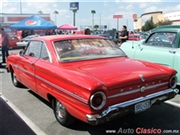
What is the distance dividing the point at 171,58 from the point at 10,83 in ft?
16.0

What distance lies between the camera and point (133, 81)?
289cm

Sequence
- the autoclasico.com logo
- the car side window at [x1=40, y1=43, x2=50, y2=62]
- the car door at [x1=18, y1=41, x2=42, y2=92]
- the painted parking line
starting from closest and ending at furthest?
1. the autoclasico.com logo
2. the painted parking line
3. the car side window at [x1=40, y1=43, x2=50, y2=62]
4. the car door at [x1=18, y1=41, x2=42, y2=92]

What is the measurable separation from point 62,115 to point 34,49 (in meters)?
1.89

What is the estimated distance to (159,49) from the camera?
5344 mm

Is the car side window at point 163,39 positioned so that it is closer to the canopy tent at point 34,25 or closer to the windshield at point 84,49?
the windshield at point 84,49

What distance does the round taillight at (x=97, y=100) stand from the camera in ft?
8.48

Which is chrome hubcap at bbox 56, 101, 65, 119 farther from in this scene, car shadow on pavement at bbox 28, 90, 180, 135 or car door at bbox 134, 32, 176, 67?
car door at bbox 134, 32, 176, 67

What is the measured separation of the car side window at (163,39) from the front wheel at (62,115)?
3365 mm

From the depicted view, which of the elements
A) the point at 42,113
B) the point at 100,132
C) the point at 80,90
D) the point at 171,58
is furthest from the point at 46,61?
the point at 171,58

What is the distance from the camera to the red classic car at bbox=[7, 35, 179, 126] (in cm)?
265

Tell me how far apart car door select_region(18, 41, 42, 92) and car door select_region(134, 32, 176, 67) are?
2.98 meters

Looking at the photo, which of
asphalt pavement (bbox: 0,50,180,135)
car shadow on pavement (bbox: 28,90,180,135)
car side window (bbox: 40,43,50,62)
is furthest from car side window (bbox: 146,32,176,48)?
car side window (bbox: 40,43,50,62)

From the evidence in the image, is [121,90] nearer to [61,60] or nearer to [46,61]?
[61,60]

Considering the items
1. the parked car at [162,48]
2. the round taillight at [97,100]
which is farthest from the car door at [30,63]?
the parked car at [162,48]
